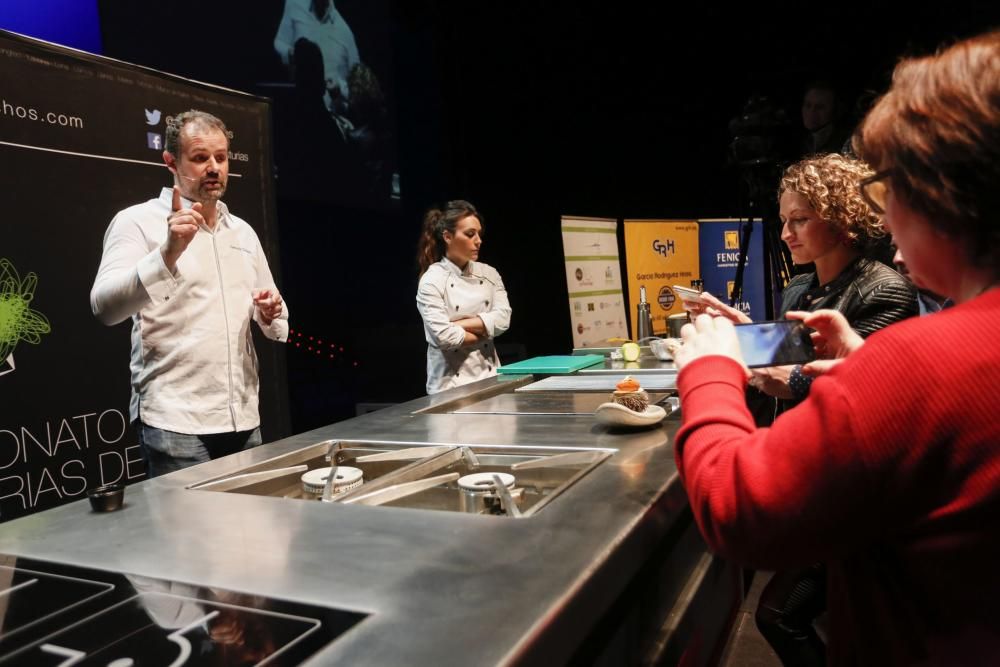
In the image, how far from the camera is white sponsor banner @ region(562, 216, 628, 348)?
5.42m

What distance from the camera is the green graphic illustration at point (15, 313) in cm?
223

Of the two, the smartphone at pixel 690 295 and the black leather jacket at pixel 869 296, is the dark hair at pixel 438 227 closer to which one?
the smartphone at pixel 690 295

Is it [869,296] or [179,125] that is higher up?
[179,125]

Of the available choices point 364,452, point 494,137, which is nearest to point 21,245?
point 364,452

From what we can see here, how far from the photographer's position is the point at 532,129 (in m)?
5.62

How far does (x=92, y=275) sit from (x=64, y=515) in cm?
172

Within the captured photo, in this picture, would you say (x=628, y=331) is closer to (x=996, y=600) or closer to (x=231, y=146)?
(x=231, y=146)

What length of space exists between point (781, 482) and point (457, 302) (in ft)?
9.53

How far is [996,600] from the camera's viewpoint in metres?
0.61

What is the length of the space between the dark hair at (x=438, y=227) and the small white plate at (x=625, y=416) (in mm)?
2209

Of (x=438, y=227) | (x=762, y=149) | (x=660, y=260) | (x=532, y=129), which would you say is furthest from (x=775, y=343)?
(x=660, y=260)

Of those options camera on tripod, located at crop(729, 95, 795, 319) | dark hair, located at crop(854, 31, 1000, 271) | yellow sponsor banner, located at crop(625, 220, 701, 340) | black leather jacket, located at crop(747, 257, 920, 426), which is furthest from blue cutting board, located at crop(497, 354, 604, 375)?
yellow sponsor banner, located at crop(625, 220, 701, 340)

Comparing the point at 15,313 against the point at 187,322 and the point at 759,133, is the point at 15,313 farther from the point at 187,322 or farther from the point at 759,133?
the point at 759,133

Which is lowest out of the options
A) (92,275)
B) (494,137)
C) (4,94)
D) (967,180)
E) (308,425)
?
(308,425)
